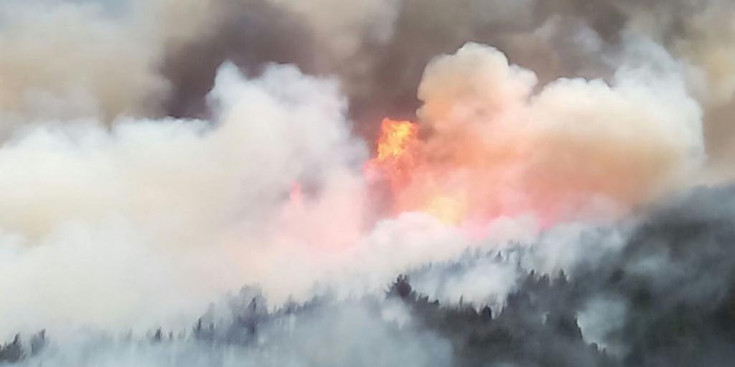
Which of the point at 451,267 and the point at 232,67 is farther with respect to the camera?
the point at 451,267

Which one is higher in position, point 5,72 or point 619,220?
point 5,72

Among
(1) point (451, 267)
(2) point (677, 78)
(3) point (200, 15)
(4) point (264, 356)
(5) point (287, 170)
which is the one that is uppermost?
(3) point (200, 15)

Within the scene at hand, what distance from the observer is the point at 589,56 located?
9.34 metres

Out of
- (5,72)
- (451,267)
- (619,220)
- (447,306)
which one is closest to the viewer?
(5,72)

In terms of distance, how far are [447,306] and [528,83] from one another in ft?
16.9

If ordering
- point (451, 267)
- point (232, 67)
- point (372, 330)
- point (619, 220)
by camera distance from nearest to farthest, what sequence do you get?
point (232, 67), point (619, 220), point (451, 267), point (372, 330)

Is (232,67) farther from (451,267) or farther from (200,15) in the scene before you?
(451,267)

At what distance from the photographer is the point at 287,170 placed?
8.99m

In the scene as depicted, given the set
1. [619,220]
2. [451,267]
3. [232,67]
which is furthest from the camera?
[451,267]

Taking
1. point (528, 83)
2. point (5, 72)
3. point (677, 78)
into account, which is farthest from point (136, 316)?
point (677, 78)

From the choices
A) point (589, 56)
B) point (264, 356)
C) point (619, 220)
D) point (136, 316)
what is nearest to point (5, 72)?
point (136, 316)

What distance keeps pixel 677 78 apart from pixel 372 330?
540 cm

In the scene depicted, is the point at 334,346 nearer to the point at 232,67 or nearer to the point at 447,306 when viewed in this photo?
the point at 447,306

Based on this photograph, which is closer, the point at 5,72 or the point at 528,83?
the point at 5,72
